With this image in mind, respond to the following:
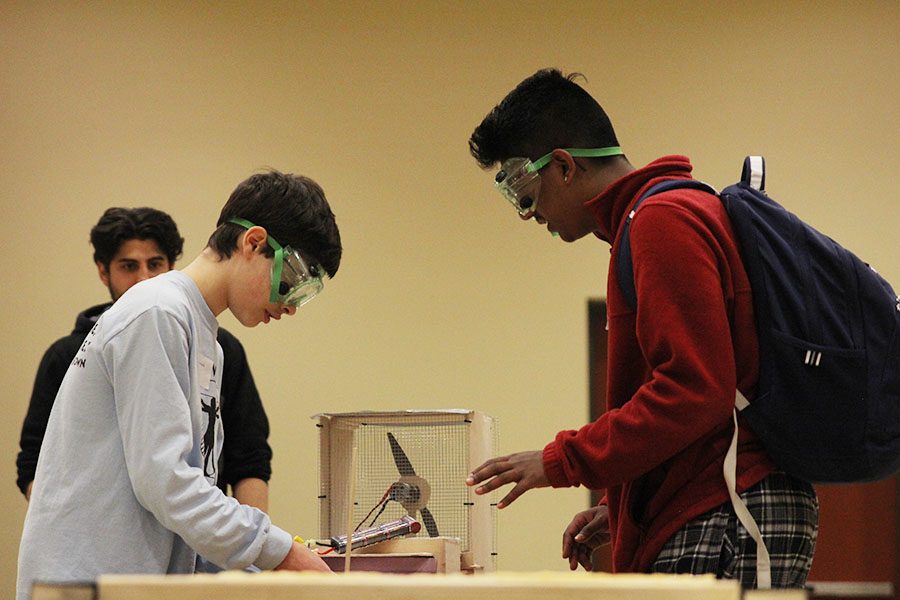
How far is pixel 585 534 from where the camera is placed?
2314 millimetres

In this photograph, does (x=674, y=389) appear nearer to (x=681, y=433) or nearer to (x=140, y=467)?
(x=681, y=433)

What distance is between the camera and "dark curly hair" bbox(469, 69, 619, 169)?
7.38ft

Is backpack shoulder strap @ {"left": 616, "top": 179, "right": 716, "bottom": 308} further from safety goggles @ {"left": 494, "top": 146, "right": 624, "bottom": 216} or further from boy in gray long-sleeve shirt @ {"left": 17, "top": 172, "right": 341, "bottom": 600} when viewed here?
boy in gray long-sleeve shirt @ {"left": 17, "top": 172, "right": 341, "bottom": 600}

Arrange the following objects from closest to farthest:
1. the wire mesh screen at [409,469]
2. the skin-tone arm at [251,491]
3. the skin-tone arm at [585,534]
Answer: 1. the skin-tone arm at [585,534]
2. the wire mesh screen at [409,469]
3. the skin-tone arm at [251,491]

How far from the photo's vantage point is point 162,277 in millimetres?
2084

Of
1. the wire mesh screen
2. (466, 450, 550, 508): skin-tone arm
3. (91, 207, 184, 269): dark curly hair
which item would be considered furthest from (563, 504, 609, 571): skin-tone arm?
(91, 207, 184, 269): dark curly hair

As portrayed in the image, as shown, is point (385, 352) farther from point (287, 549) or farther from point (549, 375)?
point (287, 549)

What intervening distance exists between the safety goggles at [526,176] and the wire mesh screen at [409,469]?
2.38ft

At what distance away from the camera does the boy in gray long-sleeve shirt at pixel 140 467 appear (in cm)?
181

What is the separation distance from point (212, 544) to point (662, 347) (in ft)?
2.66

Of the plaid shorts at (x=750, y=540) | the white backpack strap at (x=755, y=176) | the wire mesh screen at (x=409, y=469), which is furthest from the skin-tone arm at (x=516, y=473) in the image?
the wire mesh screen at (x=409, y=469)

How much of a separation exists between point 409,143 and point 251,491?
102 inches

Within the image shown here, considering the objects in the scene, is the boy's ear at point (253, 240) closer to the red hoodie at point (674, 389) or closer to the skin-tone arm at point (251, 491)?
the red hoodie at point (674, 389)

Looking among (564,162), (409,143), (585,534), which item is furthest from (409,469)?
(409,143)
